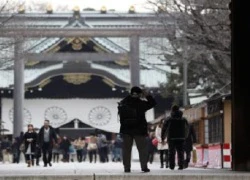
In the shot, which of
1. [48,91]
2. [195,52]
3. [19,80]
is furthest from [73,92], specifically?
[195,52]

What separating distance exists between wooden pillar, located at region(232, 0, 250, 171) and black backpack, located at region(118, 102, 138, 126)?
2040mm

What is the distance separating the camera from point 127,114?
16.8m

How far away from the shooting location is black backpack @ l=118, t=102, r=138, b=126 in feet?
55.1

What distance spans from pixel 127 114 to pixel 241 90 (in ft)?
7.85

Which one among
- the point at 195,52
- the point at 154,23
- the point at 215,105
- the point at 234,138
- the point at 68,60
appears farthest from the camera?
the point at 68,60

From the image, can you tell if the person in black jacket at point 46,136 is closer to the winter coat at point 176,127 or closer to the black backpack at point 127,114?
the winter coat at point 176,127

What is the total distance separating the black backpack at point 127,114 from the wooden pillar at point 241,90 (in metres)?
2.04

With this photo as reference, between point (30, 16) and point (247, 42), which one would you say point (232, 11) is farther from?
point (30, 16)

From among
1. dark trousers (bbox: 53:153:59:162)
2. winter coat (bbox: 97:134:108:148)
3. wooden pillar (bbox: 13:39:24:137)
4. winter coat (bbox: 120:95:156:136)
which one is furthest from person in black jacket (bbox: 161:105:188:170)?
dark trousers (bbox: 53:153:59:162)

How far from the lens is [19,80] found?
49.2m

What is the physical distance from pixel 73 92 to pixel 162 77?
6.72 meters

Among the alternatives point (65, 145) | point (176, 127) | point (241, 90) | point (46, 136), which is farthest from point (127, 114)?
point (65, 145)

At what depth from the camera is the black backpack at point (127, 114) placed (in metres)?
16.8

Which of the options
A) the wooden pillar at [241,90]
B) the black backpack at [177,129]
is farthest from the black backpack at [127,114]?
the black backpack at [177,129]
